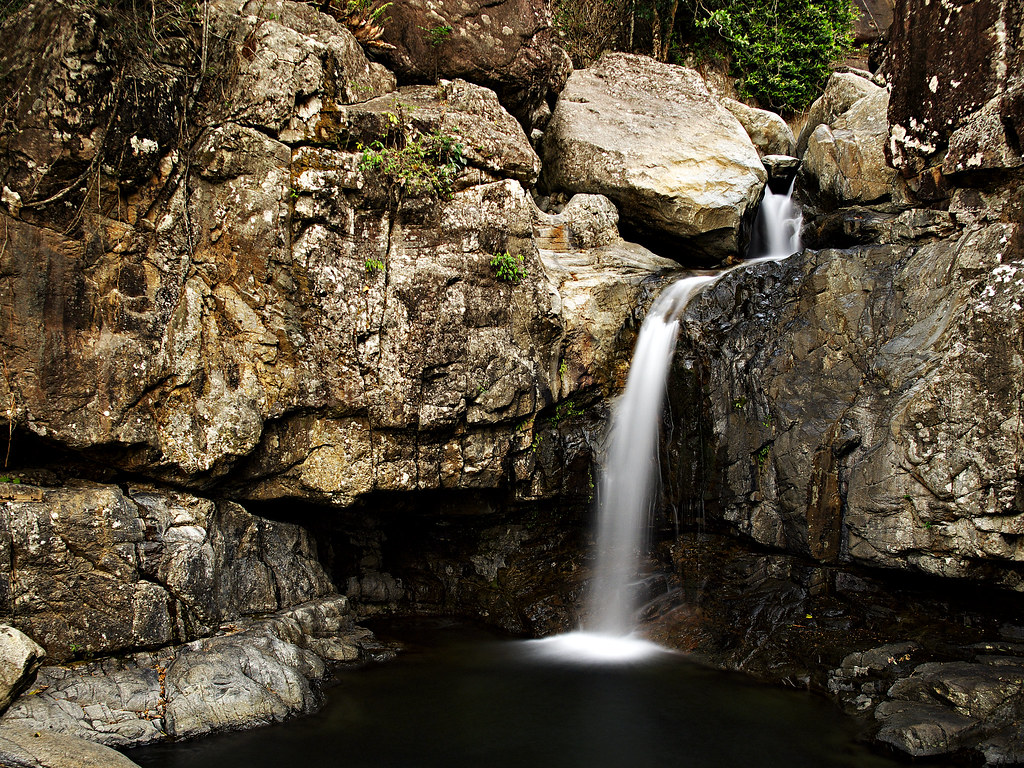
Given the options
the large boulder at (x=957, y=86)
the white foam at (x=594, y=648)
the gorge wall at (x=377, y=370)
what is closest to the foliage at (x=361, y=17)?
the gorge wall at (x=377, y=370)

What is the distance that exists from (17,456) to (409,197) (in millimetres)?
5081

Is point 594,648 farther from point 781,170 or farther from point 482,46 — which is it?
point 781,170

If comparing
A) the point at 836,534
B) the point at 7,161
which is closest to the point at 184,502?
the point at 7,161

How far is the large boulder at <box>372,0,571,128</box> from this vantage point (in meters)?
10.8

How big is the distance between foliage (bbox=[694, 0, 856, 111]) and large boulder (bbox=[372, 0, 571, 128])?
549 centimetres

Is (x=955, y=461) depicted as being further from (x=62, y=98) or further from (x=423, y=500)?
(x=62, y=98)

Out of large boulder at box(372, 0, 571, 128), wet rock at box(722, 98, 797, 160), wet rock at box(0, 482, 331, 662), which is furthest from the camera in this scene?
wet rock at box(722, 98, 797, 160)

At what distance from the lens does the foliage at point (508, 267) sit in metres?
9.11

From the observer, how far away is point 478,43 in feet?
37.6

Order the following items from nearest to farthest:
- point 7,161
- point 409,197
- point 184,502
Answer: point 7,161 → point 184,502 → point 409,197

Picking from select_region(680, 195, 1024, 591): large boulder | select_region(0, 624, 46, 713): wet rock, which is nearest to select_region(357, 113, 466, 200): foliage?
select_region(680, 195, 1024, 591): large boulder

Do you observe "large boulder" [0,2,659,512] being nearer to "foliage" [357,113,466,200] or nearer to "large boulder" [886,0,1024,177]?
"foliage" [357,113,466,200]

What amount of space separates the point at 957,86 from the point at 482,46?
6903mm

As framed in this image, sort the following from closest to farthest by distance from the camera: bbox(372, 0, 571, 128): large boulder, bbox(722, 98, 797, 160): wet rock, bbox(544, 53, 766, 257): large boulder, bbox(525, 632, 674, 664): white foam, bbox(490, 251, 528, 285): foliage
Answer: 1. bbox(525, 632, 674, 664): white foam
2. bbox(490, 251, 528, 285): foliage
3. bbox(372, 0, 571, 128): large boulder
4. bbox(544, 53, 766, 257): large boulder
5. bbox(722, 98, 797, 160): wet rock
